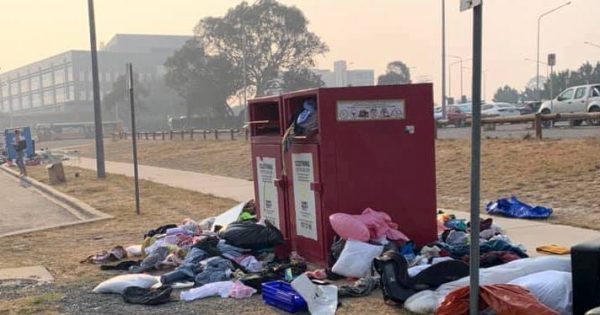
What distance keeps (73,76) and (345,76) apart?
123 metres

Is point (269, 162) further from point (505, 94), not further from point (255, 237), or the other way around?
point (505, 94)

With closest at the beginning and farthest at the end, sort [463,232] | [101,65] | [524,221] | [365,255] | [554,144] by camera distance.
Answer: [365,255] < [463,232] < [524,221] < [554,144] < [101,65]

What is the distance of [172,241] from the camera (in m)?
8.35

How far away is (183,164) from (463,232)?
22.6 metres

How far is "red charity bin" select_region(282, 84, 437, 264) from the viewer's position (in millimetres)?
6809

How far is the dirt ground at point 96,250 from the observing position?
19.0 feet

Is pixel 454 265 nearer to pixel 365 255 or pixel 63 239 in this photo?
pixel 365 255

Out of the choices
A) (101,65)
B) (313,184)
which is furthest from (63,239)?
(101,65)

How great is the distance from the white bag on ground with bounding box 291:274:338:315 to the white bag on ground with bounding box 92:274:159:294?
1707 millimetres

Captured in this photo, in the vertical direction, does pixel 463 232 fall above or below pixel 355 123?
below

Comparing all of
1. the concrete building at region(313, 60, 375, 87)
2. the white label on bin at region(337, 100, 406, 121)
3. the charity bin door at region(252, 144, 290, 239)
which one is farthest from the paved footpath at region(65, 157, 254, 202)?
the white label on bin at region(337, 100, 406, 121)

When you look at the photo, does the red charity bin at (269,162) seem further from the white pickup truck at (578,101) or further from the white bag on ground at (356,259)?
the white pickup truck at (578,101)

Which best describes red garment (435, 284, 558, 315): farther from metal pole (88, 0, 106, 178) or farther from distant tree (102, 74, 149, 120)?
distant tree (102, 74, 149, 120)

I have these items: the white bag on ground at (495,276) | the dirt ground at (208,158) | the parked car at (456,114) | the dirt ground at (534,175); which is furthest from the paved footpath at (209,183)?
the parked car at (456,114)
